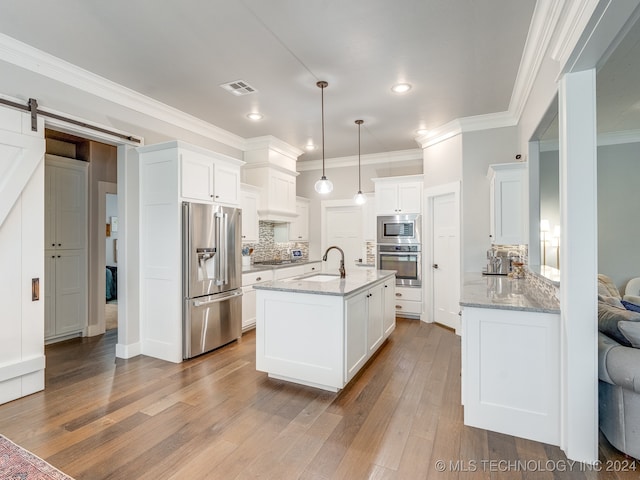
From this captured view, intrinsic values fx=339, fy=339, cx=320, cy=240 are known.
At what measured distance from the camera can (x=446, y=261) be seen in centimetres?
508

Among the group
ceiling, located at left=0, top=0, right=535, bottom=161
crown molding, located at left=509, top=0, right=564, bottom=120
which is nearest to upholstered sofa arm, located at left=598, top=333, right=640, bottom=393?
crown molding, located at left=509, top=0, right=564, bottom=120

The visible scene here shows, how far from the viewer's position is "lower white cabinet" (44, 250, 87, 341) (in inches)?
167

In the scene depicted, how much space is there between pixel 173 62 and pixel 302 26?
128 cm

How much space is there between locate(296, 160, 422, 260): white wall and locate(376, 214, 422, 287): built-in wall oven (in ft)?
3.62

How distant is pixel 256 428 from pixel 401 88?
3.44 meters

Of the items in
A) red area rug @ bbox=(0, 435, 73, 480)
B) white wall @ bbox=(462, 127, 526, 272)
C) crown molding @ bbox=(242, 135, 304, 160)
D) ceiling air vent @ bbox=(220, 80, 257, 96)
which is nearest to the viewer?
red area rug @ bbox=(0, 435, 73, 480)

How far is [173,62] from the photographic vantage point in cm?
305

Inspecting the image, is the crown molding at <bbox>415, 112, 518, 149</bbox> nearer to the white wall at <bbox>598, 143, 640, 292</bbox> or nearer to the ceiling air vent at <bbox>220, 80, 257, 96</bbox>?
the white wall at <bbox>598, 143, 640, 292</bbox>

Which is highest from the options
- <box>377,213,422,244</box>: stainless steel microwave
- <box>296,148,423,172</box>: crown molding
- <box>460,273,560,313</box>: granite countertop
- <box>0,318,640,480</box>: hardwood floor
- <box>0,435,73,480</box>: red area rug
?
<box>296,148,423,172</box>: crown molding

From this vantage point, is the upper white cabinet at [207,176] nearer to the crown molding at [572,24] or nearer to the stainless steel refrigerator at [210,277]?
the stainless steel refrigerator at [210,277]

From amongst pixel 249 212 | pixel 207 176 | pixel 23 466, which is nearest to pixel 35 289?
pixel 23 466

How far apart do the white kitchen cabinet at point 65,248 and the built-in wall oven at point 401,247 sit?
4406 millimetres

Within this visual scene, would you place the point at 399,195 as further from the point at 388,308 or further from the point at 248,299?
the point at 248,299

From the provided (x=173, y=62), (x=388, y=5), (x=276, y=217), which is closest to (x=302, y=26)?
(x=388, y=5)
